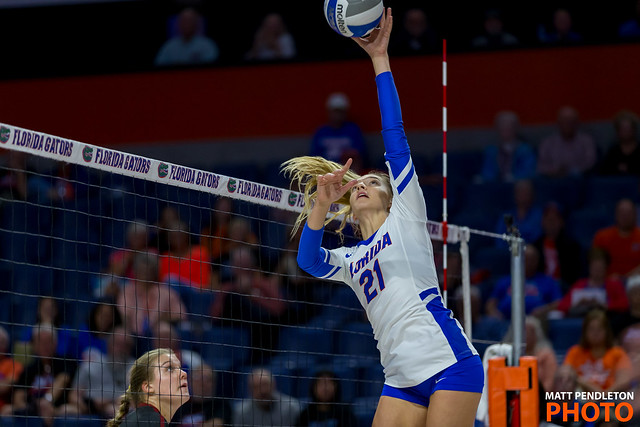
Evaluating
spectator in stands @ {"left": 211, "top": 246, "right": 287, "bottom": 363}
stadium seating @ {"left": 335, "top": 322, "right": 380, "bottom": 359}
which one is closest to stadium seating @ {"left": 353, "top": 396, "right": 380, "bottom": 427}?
stadium seating @ {"left": 335, "top": 322, "right": 380, "bottom": 359}

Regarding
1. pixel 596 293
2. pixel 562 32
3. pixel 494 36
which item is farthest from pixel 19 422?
pixel 562 32

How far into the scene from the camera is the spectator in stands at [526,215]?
34.4 ft

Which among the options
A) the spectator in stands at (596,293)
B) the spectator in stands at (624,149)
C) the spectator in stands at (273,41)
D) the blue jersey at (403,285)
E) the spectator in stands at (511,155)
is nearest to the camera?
the blue jersey at (403,285)

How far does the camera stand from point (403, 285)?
481 centimetres

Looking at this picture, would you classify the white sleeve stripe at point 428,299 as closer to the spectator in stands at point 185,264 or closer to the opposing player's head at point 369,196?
the opposing player's head at point 369,196

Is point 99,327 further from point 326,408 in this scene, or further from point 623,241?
point 623,241

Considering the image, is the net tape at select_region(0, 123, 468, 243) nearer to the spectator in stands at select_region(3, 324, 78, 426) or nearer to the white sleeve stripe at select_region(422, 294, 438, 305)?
the white sleeve stripe at select_region(422, 294, 438, 305)

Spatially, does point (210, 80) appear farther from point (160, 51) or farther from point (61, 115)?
point (61, 115)

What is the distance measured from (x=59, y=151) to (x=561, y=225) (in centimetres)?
633

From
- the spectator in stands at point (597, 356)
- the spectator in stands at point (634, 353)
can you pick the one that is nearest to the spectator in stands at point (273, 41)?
the spectator in stands at point (597, 356)

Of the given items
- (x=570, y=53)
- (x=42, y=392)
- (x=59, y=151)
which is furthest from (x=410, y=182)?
(x=570, y=53)

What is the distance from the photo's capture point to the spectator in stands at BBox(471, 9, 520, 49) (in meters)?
11.8

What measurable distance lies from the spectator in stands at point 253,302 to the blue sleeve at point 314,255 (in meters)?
4.14

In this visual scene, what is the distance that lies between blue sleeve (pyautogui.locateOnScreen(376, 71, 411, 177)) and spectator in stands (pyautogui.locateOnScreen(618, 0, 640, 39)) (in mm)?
7399
